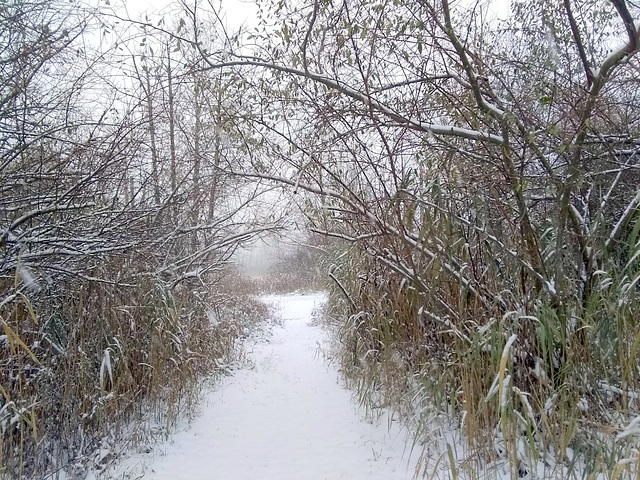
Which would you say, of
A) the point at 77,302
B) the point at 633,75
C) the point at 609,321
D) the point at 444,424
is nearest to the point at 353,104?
the point at 633,75

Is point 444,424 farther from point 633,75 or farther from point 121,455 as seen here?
point 633,75

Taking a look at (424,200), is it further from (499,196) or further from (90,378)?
(90,378)

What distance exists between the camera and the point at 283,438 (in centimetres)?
368

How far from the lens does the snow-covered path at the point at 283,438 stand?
3023 mm

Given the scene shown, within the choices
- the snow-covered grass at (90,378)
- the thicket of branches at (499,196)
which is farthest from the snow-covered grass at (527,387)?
the snow-covered grass at (90,378)

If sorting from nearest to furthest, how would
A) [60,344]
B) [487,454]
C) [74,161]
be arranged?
1. [487,454]
2. [74,161]
3. [60,344]

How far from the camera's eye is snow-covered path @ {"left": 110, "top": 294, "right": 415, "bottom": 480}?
3.02m

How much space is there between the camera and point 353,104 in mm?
3123

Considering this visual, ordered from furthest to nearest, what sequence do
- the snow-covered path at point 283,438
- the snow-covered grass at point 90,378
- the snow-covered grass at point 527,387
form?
the snow-covered path at point 283,438 → the snow-covered grass at point 90,378 → the snow-covered grass at point 527,387

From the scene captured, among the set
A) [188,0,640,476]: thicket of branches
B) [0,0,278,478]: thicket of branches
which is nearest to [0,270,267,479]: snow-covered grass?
[0,0,278,478]: thicket of branches

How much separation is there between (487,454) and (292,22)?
3.15 m

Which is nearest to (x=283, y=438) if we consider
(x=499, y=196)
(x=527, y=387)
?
(x=527, y=387)

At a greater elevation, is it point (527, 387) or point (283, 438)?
point (527, 387)

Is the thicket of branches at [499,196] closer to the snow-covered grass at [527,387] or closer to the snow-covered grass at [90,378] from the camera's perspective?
the snow-covered grass at [527,387]
